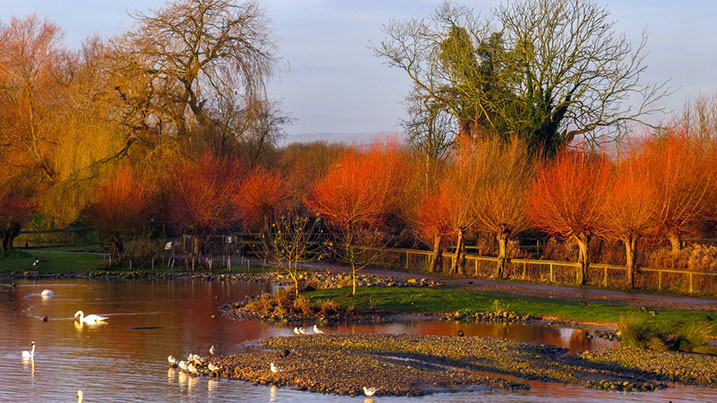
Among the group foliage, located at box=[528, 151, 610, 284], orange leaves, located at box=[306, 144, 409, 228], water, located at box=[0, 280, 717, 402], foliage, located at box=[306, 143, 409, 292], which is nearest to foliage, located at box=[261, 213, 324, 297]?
foliage, located at box=[306, 143, 409, 292]

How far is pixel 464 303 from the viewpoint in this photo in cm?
2848

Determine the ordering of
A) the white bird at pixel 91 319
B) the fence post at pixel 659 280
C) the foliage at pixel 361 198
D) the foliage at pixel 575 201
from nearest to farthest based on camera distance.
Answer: the white bird at pixel 91 319 → the fence post at pixel 659 280 → the foliage at pixel 575 201 → the foliage at pixel 361 198

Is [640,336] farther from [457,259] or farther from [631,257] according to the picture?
[457,259]

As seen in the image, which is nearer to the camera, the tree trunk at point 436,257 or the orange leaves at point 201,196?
the tree trunk at point 436,257

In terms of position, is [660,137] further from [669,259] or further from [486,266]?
[486,266]

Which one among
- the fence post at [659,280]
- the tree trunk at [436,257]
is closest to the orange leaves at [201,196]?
the tree trunk at [436,257]

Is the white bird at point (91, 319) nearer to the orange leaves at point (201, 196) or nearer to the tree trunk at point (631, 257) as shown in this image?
the tree trunk at point (631, 257)

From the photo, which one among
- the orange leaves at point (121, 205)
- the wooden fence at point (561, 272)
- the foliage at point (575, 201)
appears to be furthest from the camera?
the orange leaves at point (121, 205)

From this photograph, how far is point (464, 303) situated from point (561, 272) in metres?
9.52

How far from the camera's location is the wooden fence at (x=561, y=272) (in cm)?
3152

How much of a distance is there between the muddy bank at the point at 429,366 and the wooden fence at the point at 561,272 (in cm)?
1328

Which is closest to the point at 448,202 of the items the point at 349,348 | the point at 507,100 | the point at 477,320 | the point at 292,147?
the point at 507,100

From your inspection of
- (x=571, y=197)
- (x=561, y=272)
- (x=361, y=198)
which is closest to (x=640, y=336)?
(x=571, y=197)

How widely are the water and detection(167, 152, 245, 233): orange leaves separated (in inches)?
512
